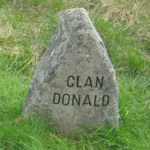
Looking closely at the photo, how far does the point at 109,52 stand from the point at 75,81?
2.18 m

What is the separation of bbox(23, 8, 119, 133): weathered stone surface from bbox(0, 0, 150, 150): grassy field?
141 millimetres

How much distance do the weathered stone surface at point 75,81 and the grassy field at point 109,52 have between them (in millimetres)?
141

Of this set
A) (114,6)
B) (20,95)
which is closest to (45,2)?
(114,6)

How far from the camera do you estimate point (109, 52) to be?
562 centimetres

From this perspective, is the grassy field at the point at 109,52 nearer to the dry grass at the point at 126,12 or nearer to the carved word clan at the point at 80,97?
the dry grass at the point at 126,12

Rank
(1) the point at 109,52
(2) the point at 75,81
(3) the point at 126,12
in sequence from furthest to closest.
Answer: (3) the point at 126,12 → (1) the point at 109,52 → (2) the point at 75,81

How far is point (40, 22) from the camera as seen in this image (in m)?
6.24

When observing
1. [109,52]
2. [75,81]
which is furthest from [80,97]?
[109,52]

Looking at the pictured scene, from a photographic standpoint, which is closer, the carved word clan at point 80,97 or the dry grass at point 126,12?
the carved word clan at point 80,97

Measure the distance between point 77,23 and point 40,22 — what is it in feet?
9.47

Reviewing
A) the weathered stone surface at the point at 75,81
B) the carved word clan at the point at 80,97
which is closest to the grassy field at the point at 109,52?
the weathered stone surface at the point at 75,81

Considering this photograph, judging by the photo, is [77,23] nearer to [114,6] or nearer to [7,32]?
[7,32]

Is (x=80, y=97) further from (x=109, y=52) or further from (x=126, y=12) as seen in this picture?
(x=126, y=12)

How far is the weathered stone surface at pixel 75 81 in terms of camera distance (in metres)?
3.46
